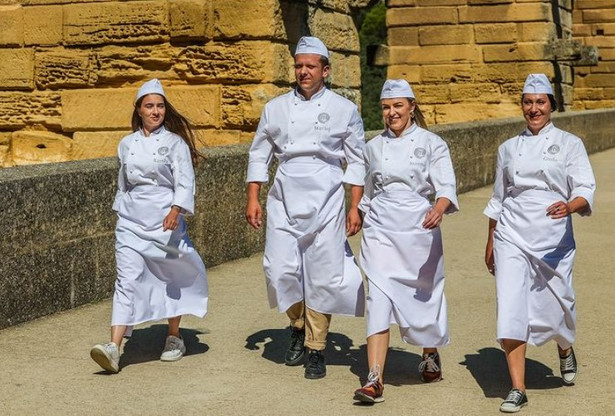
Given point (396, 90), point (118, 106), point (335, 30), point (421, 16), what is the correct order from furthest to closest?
1. point (421, 16)
2. point (335, 30)
3. point (118, 106)
4. point (396, 90)

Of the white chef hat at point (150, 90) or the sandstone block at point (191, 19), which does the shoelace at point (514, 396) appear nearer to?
the white chef hat at point (150, 90)

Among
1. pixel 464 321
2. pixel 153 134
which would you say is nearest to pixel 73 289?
pixel 153 134

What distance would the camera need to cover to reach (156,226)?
6.54 meters

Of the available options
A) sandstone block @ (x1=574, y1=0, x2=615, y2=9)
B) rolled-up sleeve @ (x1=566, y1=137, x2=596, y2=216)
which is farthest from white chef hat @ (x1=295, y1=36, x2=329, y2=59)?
sandstone block @ (x1=574, y1=0, x2=615, y2=9)

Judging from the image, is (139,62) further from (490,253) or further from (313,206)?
(490,253)

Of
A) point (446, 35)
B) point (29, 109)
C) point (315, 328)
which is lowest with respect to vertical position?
point (315, 328)

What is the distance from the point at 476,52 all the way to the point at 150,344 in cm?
1610

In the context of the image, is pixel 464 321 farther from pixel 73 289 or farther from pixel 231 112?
pixel 231 112

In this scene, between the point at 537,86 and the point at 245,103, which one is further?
the point at 245,103

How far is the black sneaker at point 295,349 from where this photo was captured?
645cm

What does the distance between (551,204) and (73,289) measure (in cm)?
307

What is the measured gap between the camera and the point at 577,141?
5918 mm

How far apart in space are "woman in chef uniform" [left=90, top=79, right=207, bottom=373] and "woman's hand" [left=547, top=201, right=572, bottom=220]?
173 cm

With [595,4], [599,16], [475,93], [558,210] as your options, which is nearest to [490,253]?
[558,210]
